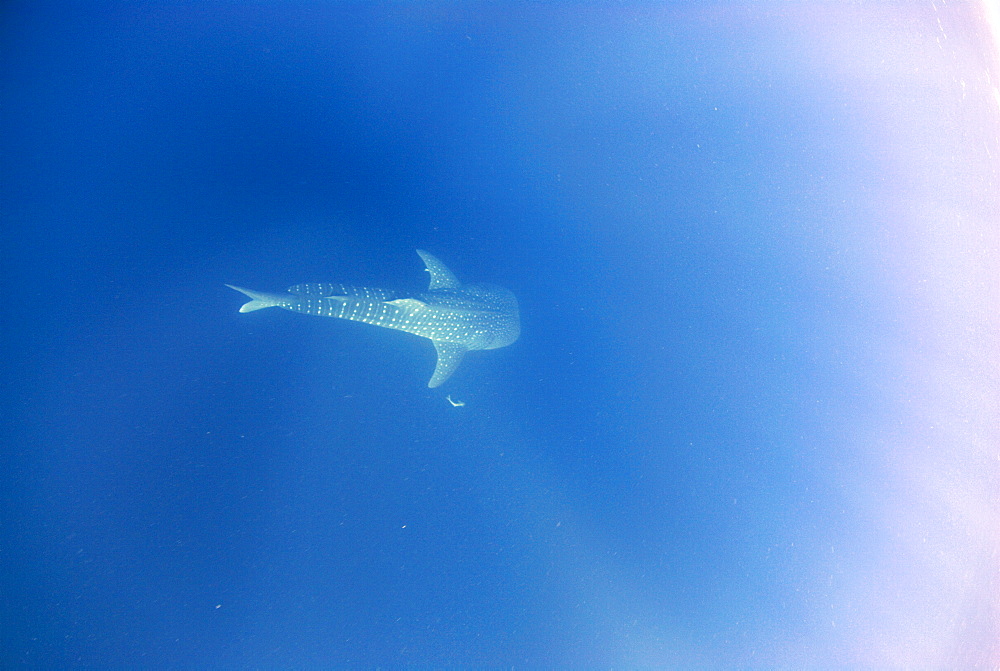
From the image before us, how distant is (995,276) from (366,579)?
3.87m

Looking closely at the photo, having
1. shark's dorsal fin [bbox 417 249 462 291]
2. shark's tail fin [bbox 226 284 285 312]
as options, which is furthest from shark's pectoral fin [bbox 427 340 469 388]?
shark's tail fin [bbox 226 284 285 312]

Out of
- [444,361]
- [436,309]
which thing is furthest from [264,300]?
[444,361]

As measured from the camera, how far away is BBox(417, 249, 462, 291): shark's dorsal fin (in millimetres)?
2355

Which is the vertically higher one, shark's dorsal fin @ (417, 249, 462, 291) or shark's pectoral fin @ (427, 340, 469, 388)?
shark's dorsal fin @ (417, 249, 462, 291)

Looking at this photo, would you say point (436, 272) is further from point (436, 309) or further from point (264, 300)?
point (264, 300)

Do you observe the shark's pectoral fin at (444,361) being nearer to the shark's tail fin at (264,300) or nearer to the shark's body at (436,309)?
the shark's body at (436,309)

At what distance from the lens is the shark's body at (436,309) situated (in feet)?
6.57

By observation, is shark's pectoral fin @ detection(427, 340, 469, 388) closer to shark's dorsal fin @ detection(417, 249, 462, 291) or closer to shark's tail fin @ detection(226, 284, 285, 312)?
shark's dorsal fin @ detection(417, 249, 462, 291)

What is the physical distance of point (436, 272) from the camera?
7.73 ft

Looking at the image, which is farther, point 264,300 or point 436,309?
point 436,309

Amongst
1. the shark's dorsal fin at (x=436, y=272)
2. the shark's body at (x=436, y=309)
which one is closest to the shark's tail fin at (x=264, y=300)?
the shark's body at (x=436, y=309)

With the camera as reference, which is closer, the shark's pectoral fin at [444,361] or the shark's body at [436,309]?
the shark's body at [436,309]

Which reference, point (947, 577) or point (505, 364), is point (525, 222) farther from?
point (947, 577)

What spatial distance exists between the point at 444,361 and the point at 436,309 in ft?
0.94
